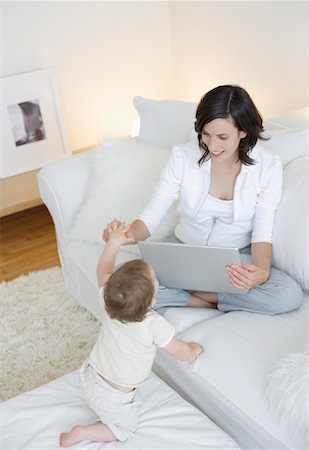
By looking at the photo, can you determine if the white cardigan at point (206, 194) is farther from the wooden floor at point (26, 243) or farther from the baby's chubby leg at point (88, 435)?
the wooden floor at point (26, 243)

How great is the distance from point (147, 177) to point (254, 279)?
0.70m

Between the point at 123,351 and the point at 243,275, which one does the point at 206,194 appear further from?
the point at 123,351

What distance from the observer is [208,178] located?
5.78ft

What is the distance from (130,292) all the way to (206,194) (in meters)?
0.57

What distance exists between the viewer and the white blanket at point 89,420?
1369 millimetres

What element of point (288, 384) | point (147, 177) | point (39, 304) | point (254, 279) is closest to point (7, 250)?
point (39, 304)

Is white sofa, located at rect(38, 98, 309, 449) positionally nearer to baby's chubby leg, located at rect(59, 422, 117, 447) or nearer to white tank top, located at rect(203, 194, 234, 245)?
white tank top, located at rect(203, 194, 234, 245)

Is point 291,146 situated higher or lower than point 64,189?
higher

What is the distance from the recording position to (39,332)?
2.28 m

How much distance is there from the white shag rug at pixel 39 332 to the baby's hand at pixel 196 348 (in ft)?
2.34

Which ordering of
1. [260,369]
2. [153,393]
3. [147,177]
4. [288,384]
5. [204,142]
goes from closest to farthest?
[288,384]
[260,369]
[153,393]
[204,142]
[147,177]

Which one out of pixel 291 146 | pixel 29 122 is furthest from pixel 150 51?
pixel 291 146

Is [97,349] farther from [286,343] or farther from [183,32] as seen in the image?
[183,32]

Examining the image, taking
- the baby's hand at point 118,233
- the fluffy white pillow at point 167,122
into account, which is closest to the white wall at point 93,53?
the fluffy white pillow at point 167,122
